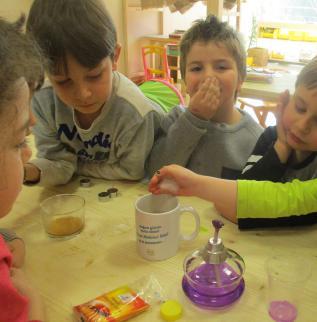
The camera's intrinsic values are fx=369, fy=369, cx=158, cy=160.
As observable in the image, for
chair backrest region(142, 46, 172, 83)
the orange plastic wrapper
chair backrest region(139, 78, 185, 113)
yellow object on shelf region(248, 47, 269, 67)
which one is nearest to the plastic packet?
the orange plastic wrapper

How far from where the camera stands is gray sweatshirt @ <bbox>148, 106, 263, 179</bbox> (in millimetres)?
1004

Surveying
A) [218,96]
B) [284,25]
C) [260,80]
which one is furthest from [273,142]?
[284,25]

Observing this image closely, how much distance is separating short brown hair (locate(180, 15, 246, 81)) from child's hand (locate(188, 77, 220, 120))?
0.35ft

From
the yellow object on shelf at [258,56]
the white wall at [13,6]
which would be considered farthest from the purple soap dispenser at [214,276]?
the white wall at [13,6]

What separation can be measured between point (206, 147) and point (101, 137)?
30 centimetres

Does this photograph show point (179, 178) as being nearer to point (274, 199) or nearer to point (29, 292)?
point (274, 199)

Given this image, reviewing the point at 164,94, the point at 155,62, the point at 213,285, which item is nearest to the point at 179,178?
the point at 213,285

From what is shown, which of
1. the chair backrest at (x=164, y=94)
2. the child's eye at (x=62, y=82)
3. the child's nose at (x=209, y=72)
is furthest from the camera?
the chair backrest at (x=164, y=94)

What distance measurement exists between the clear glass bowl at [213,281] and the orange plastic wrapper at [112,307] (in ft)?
0.26

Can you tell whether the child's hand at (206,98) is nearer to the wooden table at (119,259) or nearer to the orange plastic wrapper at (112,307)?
the wooden table at (119,259)

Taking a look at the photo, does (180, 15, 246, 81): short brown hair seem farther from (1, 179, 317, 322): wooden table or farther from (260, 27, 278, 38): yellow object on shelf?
(260, 27, 278, 38): yellow object on shelf

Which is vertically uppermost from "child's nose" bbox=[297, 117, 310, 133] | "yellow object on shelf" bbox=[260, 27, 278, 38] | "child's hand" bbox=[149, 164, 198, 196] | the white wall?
the white wall

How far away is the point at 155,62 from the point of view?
188 inches

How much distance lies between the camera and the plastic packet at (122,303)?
0.52 m
